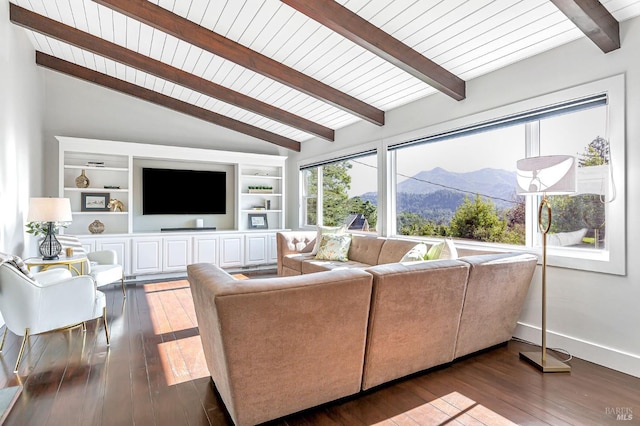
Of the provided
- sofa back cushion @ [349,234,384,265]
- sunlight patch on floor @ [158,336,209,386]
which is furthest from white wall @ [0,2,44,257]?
sofa back cushion @ [349,234,384,265]

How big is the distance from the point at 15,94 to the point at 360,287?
4321mm

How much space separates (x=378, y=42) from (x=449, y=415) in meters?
2.75

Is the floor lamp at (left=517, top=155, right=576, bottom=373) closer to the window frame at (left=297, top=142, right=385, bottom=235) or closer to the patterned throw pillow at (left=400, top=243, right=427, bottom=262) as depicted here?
the patterned throw pillow at (left=400, top=243, right=427, bottom=262)

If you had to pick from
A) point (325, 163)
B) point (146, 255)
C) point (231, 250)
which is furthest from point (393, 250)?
point (146, 255)

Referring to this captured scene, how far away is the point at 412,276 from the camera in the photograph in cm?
203

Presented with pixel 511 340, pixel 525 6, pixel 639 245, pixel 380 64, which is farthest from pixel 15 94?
pixel 639 245

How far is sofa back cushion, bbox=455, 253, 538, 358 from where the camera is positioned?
241 cm

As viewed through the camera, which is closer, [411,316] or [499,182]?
[411,316]

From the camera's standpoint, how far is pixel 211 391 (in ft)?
6.98

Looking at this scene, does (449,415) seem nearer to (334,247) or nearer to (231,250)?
(334,247)

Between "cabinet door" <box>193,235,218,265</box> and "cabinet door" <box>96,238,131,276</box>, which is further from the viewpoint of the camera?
"cabinet door" <box>193,235,218,265</box>

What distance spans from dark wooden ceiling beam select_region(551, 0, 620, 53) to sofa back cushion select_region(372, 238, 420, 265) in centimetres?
226

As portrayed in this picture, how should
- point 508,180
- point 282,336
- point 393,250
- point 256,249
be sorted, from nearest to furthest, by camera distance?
point 282,336
point 508,180
point 393,250
point 256,249

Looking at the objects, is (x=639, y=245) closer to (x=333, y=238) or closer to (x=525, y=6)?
(x=525, y=6)
